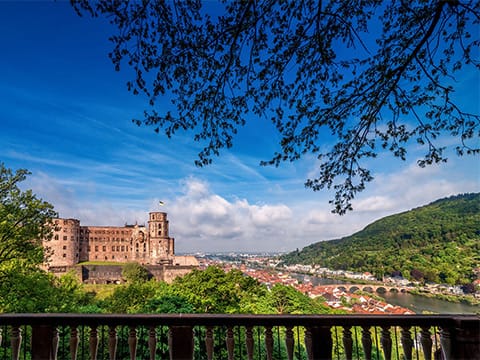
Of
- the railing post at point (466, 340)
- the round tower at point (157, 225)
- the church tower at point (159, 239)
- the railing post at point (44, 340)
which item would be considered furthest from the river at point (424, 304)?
the round tower at point (157, 225)

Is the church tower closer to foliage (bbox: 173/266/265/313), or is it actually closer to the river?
foliage (bbox: 173/266/265/313)

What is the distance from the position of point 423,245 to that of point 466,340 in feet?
131

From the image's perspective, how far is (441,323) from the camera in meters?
3.11

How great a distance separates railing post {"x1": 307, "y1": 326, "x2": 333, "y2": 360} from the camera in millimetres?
3059

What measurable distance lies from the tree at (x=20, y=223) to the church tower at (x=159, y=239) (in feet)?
134

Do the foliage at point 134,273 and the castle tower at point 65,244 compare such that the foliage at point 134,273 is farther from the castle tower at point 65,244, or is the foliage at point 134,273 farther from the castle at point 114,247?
the castle tower at point 65,244

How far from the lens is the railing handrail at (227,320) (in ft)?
10.2

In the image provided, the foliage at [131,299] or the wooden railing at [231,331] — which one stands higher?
the wooden railing at [231,331]

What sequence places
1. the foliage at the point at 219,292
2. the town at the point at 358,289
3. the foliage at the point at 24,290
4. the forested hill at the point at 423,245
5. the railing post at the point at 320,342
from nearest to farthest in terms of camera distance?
the railing post at the point at 320,342 < the foliage at the point at 24,290 < the foliage at the point at 219,292 < the forested hill at the point at 423,245 < the town at the point at 358,289

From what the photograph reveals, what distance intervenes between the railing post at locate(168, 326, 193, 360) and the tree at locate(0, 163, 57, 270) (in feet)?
43.2

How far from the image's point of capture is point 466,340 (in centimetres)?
299

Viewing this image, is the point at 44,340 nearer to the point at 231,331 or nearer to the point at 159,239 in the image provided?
the point at 231,331

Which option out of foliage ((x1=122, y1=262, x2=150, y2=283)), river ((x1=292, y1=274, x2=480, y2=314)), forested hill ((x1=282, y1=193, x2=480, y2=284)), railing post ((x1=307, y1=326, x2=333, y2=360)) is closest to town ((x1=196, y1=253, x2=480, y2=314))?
river ((x1=292, y1=274, x2=480, y2=314))

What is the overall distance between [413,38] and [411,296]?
132 feet
